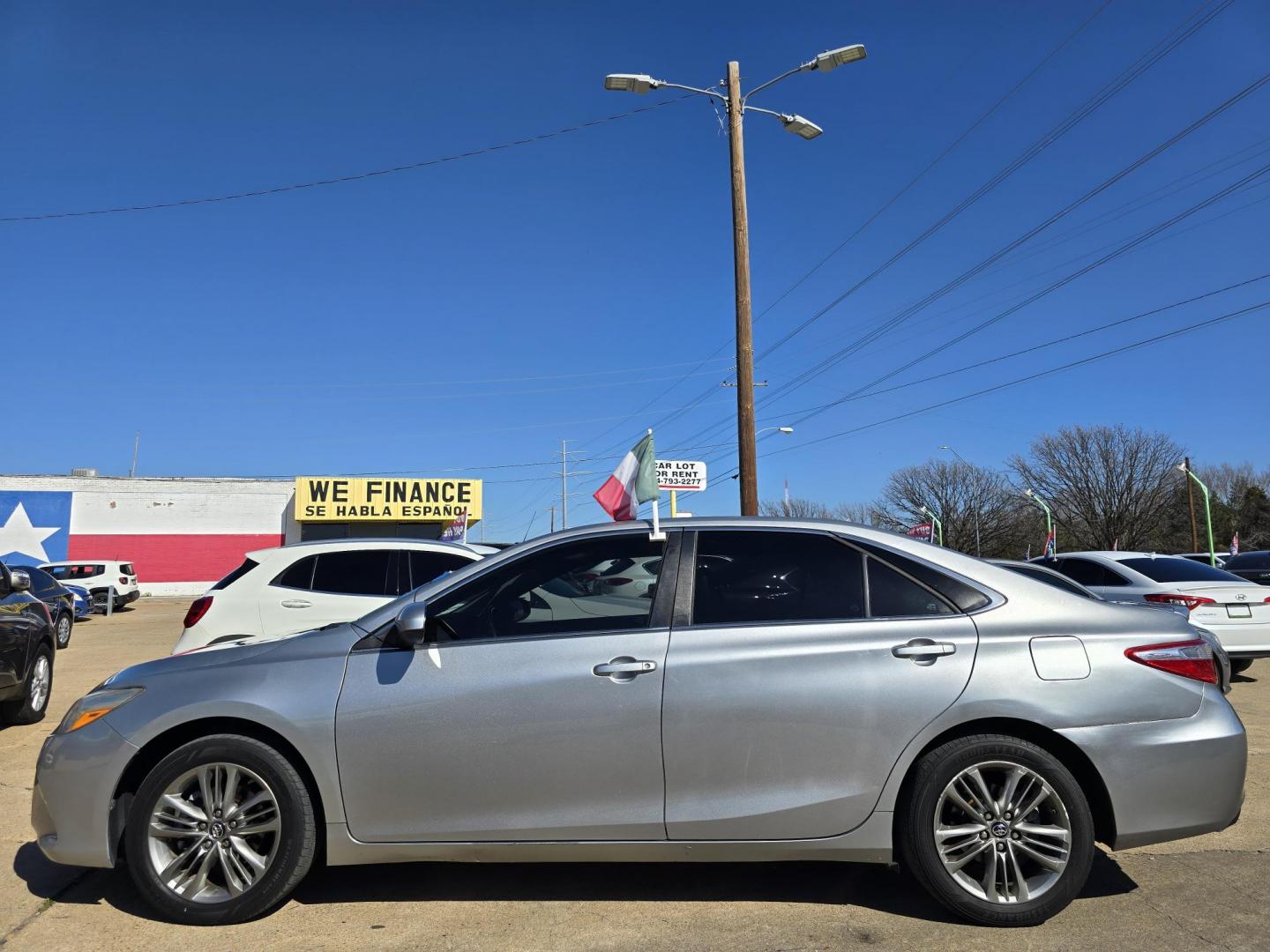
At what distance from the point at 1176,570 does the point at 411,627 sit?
9.49 metres

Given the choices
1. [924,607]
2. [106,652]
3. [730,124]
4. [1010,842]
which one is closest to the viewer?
[1010,842]

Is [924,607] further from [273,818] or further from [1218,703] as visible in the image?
[273,818]

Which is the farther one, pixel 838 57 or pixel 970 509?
pixel 970 509

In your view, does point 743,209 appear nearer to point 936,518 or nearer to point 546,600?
point 546,600

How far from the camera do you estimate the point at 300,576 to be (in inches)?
331

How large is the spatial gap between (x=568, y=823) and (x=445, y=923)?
0.67 m

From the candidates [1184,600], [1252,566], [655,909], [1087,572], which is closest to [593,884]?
[655,909]

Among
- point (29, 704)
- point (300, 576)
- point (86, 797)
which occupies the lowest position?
point (29, 704)

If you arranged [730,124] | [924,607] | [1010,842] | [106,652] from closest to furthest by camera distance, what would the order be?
[1010,842] < [924,607] < [730,124] < [106,652]

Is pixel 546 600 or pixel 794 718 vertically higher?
pixel 546 600

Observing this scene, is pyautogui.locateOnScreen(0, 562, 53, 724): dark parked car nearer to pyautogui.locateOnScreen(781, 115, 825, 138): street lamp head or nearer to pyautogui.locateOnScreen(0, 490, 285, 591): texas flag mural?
pyautogui.locateOnScreen(781, 115, 825, 138): street lamp head

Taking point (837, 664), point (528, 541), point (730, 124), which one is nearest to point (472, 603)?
point (528, 541)

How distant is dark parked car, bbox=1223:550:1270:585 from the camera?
17.1 meters

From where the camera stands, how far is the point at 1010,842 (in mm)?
3742
